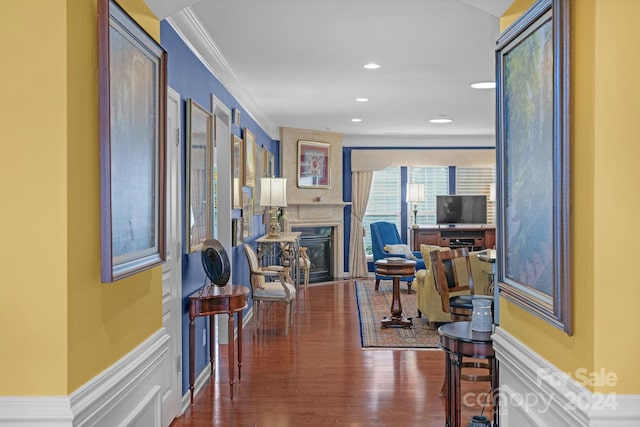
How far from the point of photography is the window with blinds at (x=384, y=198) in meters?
11.6

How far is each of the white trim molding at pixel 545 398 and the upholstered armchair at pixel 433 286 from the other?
367 centimetres

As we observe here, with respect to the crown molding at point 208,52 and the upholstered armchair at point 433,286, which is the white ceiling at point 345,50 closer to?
the crown molding at point 208,52

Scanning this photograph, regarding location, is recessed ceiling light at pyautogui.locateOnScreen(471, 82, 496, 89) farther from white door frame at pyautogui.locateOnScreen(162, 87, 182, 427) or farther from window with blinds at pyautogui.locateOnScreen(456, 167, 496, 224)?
window with blinds at pyautogui.locateOnScreen(456, 167, 496, 224)

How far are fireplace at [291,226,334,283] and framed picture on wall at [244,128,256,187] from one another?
3044 mm

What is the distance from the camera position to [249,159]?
23.5ft

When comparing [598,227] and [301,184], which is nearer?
[598,227]

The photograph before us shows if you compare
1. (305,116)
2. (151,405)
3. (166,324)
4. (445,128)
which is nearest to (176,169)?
(166,324)

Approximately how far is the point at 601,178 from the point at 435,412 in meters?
2.82

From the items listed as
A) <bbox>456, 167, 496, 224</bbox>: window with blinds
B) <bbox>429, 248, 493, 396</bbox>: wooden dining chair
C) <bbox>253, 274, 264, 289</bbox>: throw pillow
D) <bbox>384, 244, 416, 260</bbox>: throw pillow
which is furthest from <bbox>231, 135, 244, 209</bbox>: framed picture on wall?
<bbox>456, 167, 496, 224</bbox>: window with blinds

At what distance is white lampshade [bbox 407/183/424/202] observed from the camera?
10930 mm

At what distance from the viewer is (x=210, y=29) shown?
427 cm

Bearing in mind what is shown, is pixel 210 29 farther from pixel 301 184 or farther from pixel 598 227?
pixel 301 184

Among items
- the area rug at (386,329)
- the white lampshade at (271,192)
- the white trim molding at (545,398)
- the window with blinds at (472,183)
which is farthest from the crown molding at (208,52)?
the window with blinds at (472,183)

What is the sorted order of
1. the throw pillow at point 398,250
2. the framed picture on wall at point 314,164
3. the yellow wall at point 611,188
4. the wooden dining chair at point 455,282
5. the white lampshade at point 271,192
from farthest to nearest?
1. the framed picture on wall at point 314,164
2. the throw pillow at point 398,250
3. the white lampshade at point 271,192
4. the wooden dining chair at point 455,282
5. the yellow wall at point 611,188
